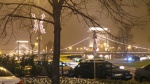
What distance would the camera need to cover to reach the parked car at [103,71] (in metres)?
24.4

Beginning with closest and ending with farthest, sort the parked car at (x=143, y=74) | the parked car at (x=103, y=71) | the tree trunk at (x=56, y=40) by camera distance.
Result: the tree trunk at (x=56, y=40)
the parked car at (x=143, y=74)
the parked car at (x=103, y=71)

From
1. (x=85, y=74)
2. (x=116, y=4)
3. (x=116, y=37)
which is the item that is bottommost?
(x=85, y=74)

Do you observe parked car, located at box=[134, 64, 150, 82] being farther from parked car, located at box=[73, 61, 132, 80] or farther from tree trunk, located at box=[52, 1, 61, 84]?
tree trunk, located at box=[52, 1, 61, 84]

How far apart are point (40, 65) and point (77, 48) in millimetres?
117177

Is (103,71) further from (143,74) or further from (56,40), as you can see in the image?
(56,40)

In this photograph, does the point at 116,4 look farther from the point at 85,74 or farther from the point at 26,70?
the point at 85,74

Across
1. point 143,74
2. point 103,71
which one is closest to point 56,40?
point 143,74

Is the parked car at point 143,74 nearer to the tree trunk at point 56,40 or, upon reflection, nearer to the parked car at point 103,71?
the parked car at point 103,71

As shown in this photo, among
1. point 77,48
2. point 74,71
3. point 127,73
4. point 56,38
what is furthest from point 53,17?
point 77,48

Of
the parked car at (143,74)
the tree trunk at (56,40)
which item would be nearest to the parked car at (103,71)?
the parked car at (143,74)

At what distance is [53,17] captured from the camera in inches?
492

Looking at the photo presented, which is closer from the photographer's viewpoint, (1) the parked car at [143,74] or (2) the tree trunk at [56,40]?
(2) the tree trunk at [56,40]

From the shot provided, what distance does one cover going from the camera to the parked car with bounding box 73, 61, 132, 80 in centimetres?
2442

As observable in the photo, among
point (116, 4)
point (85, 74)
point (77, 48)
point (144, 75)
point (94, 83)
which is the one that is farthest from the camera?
point (77, 48)
